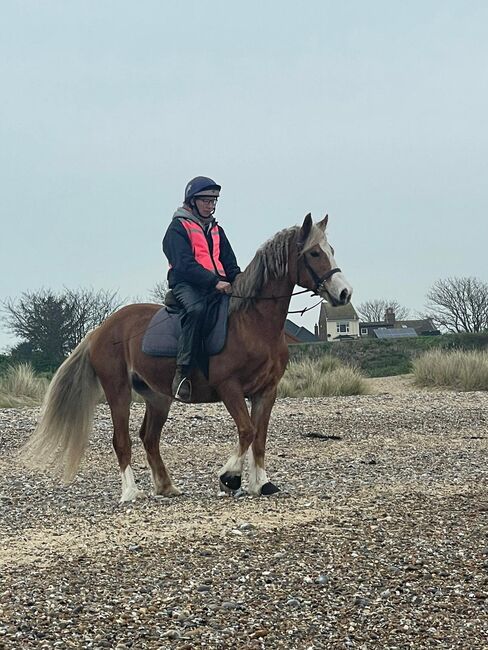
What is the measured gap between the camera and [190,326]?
8039mm

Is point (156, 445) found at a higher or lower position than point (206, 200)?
lower

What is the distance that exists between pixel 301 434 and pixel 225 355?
5948 millimetres

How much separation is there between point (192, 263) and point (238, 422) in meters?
1.40

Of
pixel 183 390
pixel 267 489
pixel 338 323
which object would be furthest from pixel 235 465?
pixel 338 323

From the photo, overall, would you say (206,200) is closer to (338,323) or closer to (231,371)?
(231,371)

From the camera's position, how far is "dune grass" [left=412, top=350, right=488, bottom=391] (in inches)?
903

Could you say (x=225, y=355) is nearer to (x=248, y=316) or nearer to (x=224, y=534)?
(x=248, y=316)

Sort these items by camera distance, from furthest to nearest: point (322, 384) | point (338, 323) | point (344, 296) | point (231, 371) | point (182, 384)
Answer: point (338, 323) < point (322, 384) < point (182, 384) < point (231, 371) < point (344, 296)

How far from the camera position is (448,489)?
842cm

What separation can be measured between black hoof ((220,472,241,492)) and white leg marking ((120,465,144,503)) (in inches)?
30.5

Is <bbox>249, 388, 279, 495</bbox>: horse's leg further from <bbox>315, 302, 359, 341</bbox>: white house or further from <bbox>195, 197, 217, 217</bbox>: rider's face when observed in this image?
<bbox>315, 302, 359, 341</bbox>: white house

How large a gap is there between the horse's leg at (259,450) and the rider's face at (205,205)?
164 cm

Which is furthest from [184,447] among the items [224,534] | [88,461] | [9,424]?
[224,534]

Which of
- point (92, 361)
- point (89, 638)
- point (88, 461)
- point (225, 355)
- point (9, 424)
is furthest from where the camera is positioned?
point (9, 424)
